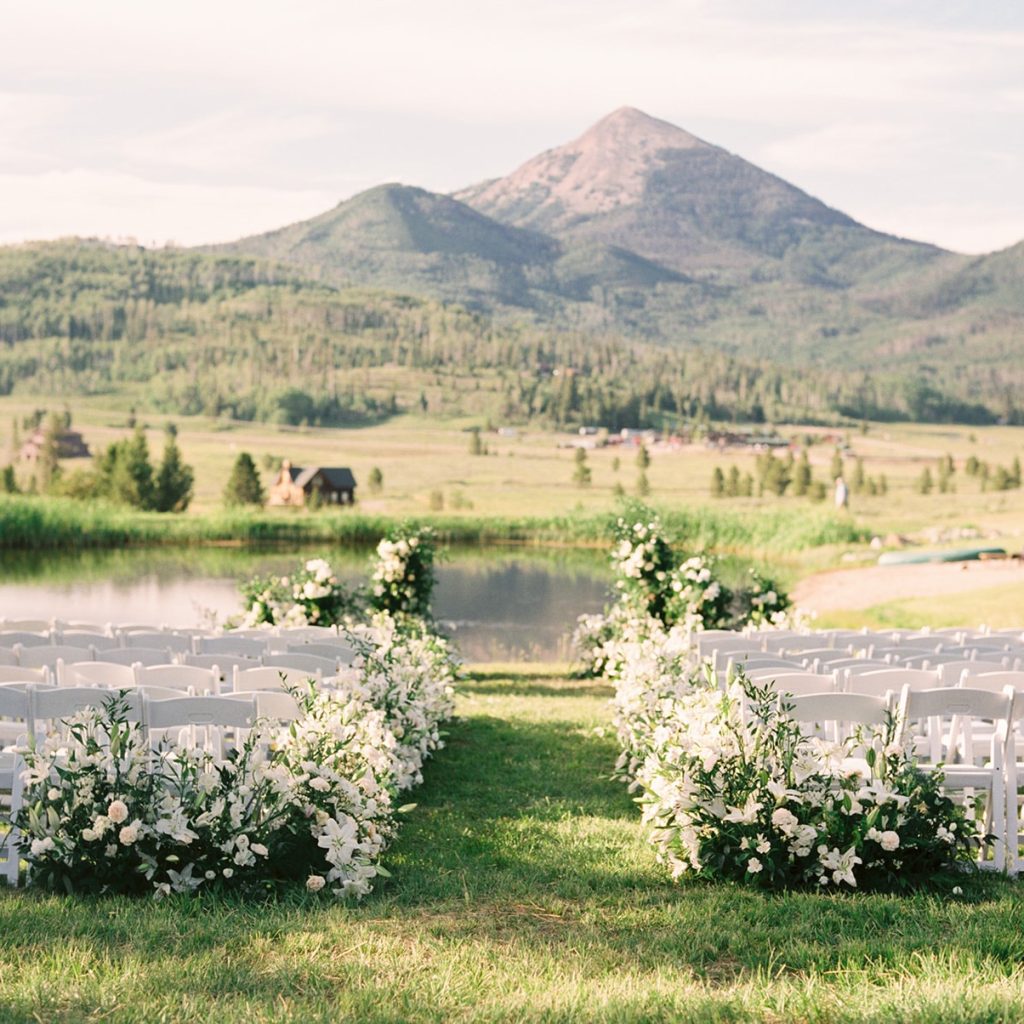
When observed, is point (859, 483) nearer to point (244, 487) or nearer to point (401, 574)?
point (244, 487)

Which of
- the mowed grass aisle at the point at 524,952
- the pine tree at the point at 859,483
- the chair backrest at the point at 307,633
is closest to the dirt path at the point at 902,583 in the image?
the chair backrest at the point at 307,633

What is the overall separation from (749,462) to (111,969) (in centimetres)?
11838

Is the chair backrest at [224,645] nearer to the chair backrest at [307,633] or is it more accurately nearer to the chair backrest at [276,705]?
the chair backrest at [307,633]

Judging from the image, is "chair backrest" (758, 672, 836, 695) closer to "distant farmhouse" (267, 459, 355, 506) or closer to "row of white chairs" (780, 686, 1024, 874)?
"row of white chairs" (780, 686, 1024, 874)

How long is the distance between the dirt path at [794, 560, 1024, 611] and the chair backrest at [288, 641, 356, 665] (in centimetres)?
1809

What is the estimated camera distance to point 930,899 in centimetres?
585

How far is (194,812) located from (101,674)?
87.5 inches

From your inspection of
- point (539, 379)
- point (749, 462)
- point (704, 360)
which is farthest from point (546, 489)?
point (704, 360)

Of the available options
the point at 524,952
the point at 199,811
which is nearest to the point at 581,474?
the point at 199,811

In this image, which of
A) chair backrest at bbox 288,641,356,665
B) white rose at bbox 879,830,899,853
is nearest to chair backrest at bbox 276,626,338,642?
chair backrest at bbox 288,641,356,665

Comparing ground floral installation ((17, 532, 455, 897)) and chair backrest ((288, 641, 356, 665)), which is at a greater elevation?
chair backrest ((288, 641, 356, 665))

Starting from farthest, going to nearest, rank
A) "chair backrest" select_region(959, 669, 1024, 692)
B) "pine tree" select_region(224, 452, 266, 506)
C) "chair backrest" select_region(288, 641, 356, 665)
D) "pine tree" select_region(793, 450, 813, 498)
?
"pine tree" select_region(793, 450, 813, 498), "pine tree" select_region(224, 452, 266, 506), "chair backrest" select_region(288, 641, 356, 665), "chair backrest" select_region(959, 669, 1024, 692)

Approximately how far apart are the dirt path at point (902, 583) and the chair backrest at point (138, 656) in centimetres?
1944

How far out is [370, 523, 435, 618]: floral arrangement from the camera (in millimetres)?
16906
